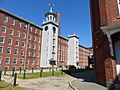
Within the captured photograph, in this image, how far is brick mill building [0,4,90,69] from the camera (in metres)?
40.0

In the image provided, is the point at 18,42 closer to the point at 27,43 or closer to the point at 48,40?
the point at 27,43

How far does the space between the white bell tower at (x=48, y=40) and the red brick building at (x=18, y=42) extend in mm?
2330

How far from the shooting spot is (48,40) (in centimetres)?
5284

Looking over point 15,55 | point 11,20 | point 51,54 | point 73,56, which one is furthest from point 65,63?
point 11,20

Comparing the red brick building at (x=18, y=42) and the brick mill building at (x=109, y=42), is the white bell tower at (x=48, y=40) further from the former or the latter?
the brick mill building at (x=109, y=42)

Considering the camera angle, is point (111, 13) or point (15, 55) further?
point (15, 55)

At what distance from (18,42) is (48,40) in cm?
1319

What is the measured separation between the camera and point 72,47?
237 feet

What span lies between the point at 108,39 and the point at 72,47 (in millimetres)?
62595

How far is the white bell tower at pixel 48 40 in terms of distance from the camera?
51.4 meters

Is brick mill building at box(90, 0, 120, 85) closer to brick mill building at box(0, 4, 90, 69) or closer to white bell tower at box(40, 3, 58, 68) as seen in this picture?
brick mill building at box(0, 4, 90, 69)

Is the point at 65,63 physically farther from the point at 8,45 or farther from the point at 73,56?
the point at 8,45

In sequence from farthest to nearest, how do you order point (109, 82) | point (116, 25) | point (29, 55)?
1. point (29, 55)
2. point (109, 82)
3. point (116, 25)

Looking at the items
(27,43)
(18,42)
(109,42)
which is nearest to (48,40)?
(27,43)
